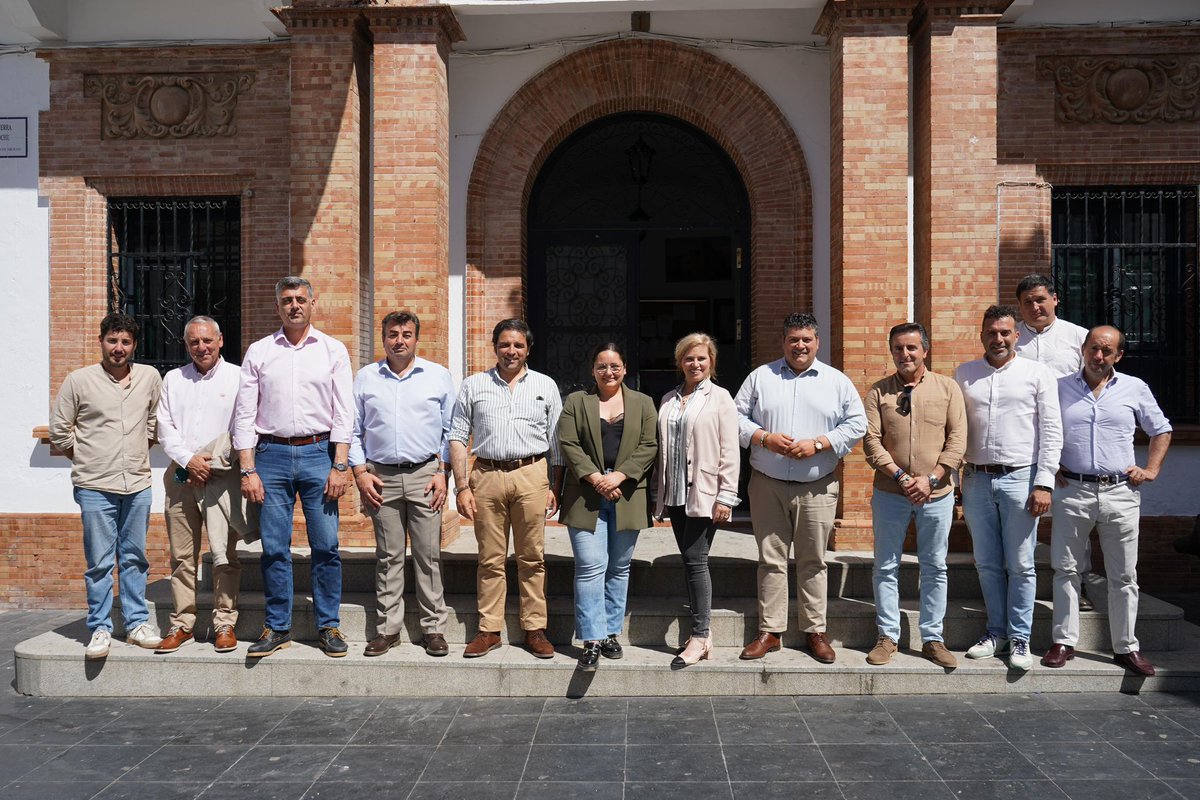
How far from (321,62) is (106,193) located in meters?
2.51

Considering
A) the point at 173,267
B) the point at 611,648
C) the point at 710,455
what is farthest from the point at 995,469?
the point at 173,267

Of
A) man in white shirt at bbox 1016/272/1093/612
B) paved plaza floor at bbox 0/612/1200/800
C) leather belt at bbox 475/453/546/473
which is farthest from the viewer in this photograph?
man in white shirt at bbox 1016/272/1093/612

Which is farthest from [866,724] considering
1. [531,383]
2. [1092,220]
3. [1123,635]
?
[1092,220]

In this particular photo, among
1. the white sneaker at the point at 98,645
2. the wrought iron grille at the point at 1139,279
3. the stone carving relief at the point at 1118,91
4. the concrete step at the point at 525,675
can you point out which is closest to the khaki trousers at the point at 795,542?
the concrete step at the point at 525,675

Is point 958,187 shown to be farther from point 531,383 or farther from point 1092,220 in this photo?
point 531,383

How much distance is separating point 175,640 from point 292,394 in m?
1.62

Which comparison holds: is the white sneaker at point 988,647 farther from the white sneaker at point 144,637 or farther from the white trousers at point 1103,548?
the white sneaker at point 144,637

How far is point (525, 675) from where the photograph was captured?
541 cm

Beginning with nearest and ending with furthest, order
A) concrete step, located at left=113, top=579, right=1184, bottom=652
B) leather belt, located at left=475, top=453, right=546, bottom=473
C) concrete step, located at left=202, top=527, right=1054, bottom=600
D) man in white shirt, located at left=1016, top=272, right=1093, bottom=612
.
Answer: leather belt, located at left=475, top=453, right=546, bottom=473
concrete step, located at left=113, top=579, right=1184, bottom=652
man in white shirt, located at left=1016, top=272, right=1093, bottom=612
concrete step, located at left=202, top=527, right=1054, bottom=600

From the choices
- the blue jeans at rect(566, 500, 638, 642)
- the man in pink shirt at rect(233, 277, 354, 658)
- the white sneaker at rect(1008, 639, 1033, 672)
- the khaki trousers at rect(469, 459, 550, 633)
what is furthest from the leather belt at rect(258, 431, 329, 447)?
the white sneaker at rect(1008, 639, 1033, 672)

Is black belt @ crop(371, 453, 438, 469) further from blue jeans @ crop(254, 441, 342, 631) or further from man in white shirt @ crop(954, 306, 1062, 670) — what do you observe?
man in white shirt @ crop(954, 306, 1062, 670)

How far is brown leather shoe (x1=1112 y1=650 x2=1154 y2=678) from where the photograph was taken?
17.4ft

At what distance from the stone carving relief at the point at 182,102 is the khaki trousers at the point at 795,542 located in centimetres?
579

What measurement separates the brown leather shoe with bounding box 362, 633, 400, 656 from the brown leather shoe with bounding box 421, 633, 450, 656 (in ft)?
0.65
